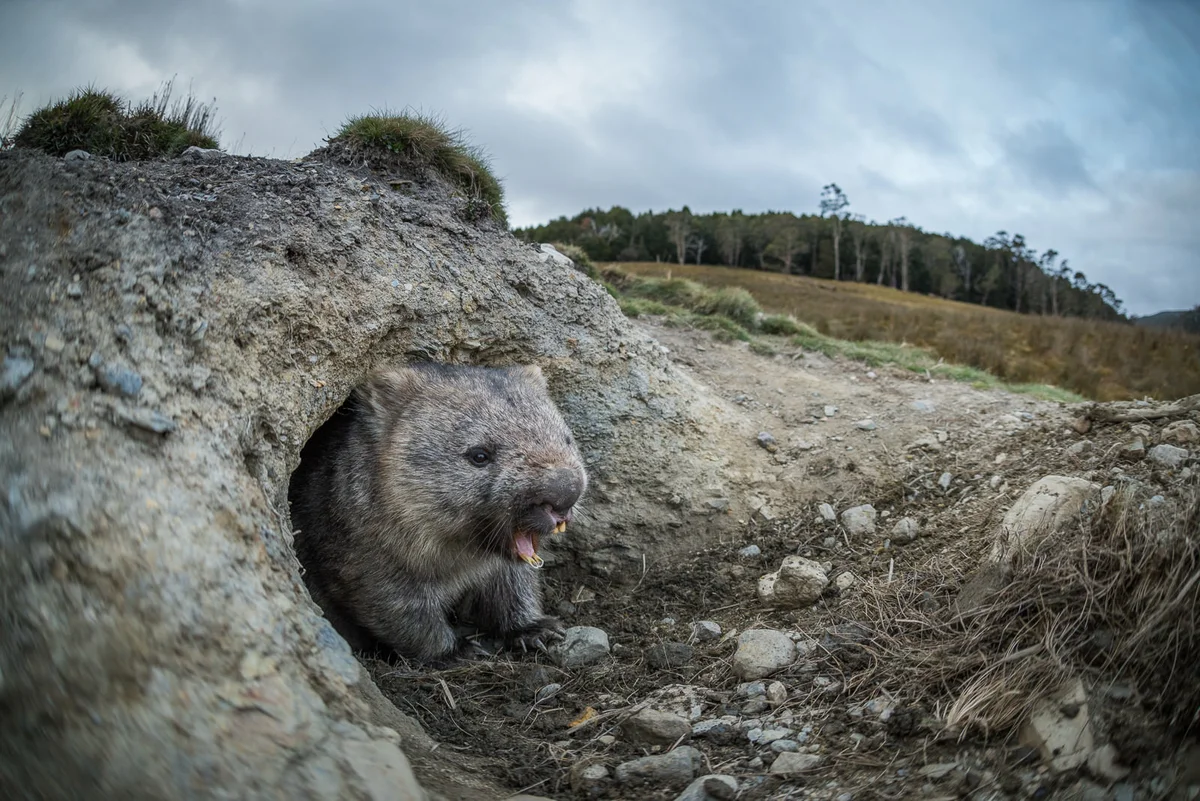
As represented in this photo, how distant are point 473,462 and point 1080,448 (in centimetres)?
365

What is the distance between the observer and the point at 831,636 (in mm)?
3590

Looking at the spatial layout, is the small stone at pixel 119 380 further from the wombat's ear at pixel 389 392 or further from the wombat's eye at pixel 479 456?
the wombat's eye at pixel 479 456

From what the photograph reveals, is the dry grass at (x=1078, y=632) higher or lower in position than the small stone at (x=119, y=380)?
lower

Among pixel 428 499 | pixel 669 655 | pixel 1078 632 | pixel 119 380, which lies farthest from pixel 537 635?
pixel 1078 632

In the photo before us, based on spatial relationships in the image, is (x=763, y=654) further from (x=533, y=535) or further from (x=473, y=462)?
Result: (x=473, y=462)

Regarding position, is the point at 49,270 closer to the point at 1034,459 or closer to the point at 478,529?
the point at 478,529

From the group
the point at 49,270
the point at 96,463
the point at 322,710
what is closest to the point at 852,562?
the point at 322,710

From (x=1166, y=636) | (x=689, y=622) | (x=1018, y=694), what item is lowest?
(x=689, y=622)

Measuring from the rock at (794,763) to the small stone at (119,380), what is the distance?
2.66 m

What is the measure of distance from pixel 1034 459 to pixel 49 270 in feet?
17.3

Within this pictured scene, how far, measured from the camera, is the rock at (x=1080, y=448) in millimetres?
4652

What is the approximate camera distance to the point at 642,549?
535cm

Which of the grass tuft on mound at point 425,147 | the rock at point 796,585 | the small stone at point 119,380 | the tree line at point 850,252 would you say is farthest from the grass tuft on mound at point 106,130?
the tree line at point 850,252

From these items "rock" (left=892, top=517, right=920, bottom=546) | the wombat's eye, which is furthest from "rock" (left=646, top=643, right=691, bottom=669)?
"rock" (left=892, top=517, right=920, bottom=546)
